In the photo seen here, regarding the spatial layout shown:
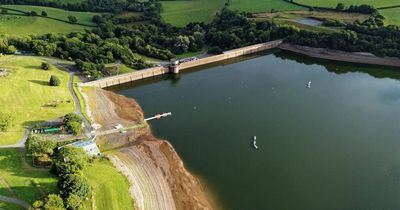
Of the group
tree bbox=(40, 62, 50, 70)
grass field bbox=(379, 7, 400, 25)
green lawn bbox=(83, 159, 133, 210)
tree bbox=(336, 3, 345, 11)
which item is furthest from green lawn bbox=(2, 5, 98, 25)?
grass field bbox=(379, 7, 400, 25)

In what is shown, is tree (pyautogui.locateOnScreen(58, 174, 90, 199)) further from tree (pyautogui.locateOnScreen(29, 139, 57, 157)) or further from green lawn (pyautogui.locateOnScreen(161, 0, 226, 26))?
green lawn (pyautogui.locateOnScreen(161, 0, 226, 26))

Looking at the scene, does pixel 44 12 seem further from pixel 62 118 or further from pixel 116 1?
pixel 62 118

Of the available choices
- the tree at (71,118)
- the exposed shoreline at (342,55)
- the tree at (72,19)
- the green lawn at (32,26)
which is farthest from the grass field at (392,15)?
the tree at (72,19)

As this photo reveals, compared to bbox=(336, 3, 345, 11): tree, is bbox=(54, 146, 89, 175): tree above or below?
below

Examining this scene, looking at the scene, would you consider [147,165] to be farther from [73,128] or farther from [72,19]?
[72,19]

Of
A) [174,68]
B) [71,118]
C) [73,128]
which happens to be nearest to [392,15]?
[174,68]
